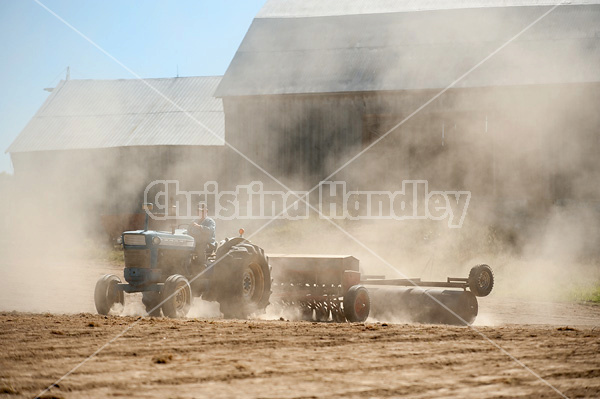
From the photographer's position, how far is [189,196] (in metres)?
29.0

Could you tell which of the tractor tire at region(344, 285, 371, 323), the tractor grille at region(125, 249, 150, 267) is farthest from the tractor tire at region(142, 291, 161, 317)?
the tractor tire at region(344, 285, 371, 323)

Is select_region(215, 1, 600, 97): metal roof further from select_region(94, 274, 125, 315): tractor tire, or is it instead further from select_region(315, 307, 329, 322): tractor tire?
select_region(94, 274, 125, 315): tractor tire

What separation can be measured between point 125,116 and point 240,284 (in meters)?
24.5

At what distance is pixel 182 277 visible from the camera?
10.3m

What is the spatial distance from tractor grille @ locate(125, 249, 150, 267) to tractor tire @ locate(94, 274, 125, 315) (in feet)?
1.24

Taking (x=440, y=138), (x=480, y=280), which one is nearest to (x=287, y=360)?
(x=480, y=280)

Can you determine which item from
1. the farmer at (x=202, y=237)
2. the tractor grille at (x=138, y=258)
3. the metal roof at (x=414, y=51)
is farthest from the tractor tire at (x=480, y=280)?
the metal roof at (x=414, y=51)

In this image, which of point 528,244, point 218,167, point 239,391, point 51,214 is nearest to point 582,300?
point 528,244

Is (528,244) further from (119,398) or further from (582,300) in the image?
(119,398)

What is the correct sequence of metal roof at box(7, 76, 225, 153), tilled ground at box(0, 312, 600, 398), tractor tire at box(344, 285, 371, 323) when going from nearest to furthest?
tilled ground at box(0, 312, 600, 398)
tractor tire at box(344, 285, 371, 323)
metal roof at box(7, 76, 225, 153)

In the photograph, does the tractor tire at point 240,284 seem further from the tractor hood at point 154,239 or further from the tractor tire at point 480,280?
the tractor tire at point 480,280

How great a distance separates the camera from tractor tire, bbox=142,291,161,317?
405 inches

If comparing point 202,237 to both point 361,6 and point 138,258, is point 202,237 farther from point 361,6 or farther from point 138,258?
point 361,6

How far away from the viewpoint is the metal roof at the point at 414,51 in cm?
2420
